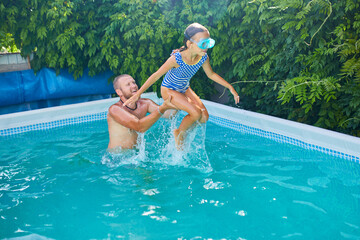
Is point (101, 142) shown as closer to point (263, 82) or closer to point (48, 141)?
point (48, 141)

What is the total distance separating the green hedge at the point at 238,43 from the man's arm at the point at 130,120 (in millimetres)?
2252

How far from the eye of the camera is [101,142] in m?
5.98

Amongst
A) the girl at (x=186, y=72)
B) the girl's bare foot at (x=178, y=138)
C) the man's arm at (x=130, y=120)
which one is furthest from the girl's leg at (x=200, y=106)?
the man's arm at (x=130, y=120)

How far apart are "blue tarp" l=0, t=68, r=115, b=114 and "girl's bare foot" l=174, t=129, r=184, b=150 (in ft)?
13.7

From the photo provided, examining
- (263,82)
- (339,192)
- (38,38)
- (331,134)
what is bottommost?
(339,192)

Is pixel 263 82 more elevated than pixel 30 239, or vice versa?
pixel 263 82

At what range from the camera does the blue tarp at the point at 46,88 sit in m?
7.85

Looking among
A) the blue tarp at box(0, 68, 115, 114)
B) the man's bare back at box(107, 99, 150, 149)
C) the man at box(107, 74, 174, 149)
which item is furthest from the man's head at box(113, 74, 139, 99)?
the blue tarp at box(0, 68, 115, 114)

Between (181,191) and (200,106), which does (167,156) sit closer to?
(200,106)

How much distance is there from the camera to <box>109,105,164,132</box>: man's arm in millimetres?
4461

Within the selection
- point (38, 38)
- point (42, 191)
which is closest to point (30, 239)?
point (42, 191)

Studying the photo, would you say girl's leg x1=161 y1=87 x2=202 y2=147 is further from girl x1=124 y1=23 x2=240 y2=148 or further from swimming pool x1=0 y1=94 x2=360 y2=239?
swimming pool x1=0 y1=94 x2=360 y2=239

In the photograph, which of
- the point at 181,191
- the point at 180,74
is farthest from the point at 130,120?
the point at 181,191

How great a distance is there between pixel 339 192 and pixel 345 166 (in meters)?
0.74
